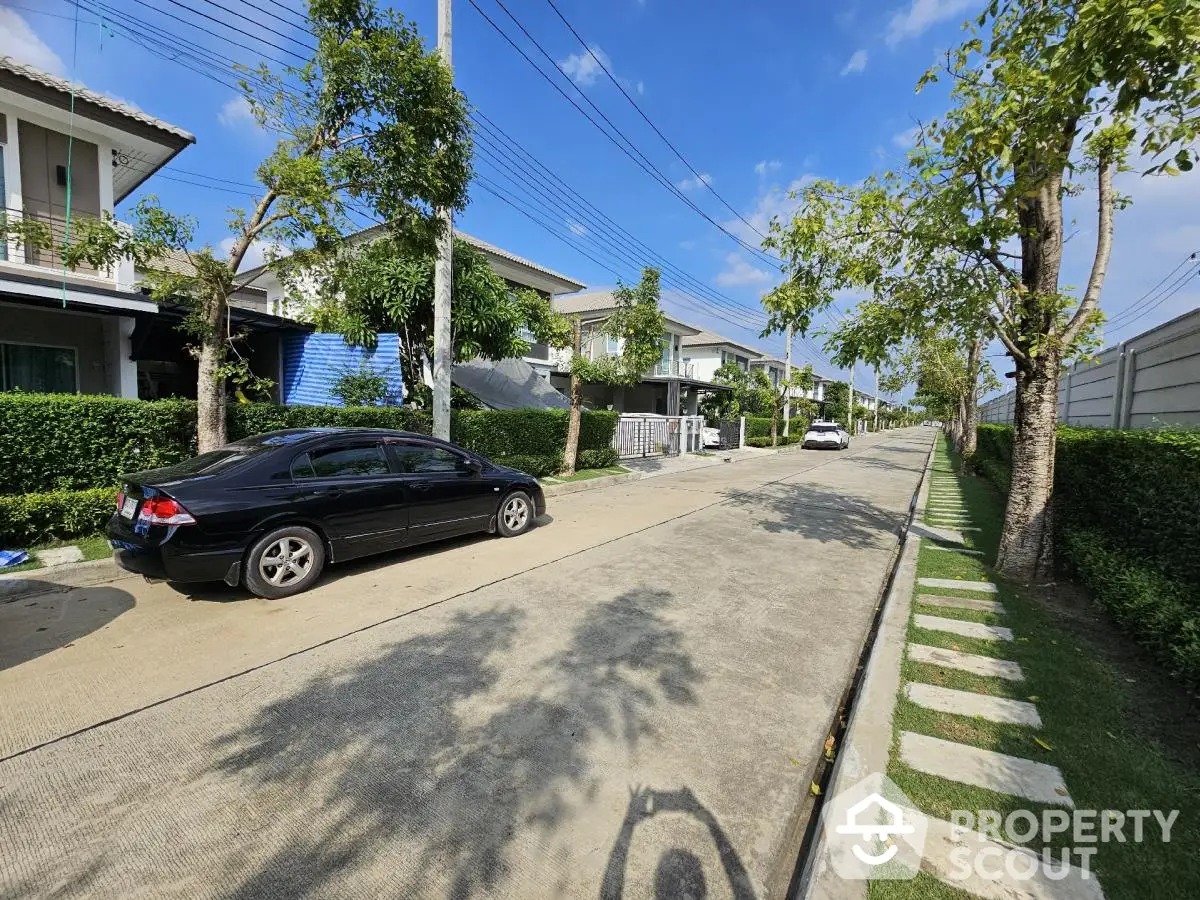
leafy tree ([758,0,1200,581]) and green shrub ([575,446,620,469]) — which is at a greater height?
leafy tree ([758,0,1200,581])

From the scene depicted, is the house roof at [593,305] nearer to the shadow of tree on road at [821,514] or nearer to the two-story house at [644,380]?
the two-story house at [644,380]

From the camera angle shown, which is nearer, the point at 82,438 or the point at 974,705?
the point at 974,705

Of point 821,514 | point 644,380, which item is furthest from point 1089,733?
point 644,380

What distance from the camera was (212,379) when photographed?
6.73m

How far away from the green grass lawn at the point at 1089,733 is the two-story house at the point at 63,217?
37.9 ft

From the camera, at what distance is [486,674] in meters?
3.53

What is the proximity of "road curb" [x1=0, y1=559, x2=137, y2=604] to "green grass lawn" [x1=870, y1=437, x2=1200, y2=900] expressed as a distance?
22.7 feet

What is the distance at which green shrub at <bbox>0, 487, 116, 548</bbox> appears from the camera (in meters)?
5.61

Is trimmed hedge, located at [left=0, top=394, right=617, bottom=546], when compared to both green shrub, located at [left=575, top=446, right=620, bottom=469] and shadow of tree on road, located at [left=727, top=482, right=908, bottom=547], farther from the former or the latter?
shadow of tree on road, located at [left=727, top=482, right=908, bottom=547]

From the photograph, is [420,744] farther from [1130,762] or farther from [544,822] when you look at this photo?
[1130,762]

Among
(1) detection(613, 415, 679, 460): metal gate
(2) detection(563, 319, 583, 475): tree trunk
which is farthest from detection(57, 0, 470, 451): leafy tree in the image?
(1) detection(613, 415, 679, 460): metal gate

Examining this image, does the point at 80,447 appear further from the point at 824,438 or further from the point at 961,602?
the point at 824,438

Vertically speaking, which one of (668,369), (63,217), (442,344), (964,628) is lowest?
(964,628)

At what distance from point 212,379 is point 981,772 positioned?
27.5 feet
